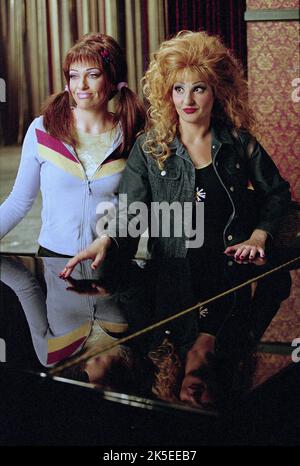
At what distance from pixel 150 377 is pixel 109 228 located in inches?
57.8

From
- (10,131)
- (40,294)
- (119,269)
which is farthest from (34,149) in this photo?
(10,131)

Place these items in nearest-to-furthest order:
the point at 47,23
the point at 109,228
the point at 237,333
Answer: the point at 237,333 → the point at 109,228 → the point at 47,23

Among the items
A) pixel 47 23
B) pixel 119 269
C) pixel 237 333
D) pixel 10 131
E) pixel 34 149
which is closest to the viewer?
pixel 237 333

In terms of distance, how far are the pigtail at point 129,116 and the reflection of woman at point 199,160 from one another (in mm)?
152

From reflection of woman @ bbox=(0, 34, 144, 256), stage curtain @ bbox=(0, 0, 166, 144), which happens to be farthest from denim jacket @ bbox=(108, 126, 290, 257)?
stage curtain @ bbox=(0, 0, 166, 144)

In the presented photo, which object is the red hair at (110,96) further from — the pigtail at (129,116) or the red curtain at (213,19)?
the red curtain at (213,19)

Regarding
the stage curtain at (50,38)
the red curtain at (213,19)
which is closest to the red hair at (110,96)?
the stage curtain at (50,38)

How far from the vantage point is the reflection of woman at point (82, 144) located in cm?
285

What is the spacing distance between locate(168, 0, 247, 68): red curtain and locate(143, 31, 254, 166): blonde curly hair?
2.24ft

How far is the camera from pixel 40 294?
185cm

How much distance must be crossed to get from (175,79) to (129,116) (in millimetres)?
308

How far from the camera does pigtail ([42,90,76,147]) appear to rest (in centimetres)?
290

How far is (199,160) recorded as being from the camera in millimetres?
2656

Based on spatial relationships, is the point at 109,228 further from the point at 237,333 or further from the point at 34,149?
the point at 237,333
